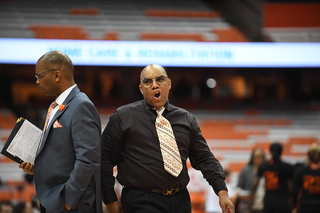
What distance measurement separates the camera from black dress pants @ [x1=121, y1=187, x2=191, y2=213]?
2.55 metres

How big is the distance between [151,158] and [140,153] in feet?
0.29

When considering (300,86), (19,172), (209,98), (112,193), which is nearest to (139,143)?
(112,193)

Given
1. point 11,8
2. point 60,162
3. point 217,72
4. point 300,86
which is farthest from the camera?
point 217,72

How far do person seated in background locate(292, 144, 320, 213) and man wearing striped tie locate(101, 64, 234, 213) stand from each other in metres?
2.64

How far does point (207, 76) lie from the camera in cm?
1706

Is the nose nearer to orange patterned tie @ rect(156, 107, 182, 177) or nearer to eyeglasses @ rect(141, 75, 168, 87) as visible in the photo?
eyeglasses @ rect(141, 75, 168, 87)

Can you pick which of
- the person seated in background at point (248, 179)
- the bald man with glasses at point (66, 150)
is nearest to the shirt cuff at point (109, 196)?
the bald man with glasses at point (66, 150)

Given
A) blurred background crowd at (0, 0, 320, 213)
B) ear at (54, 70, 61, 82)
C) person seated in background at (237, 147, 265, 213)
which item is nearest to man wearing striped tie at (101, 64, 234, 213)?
ear at (54, 70, 61, 82)

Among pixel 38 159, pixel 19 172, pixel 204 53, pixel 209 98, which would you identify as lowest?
pixel 19 172

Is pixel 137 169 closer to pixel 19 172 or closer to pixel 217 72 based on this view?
pixel 19 172

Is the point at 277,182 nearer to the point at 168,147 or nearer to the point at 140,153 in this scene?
the point at 168,147

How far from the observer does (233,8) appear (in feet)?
50.7

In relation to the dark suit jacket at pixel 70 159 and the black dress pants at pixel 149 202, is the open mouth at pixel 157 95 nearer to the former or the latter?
the dark suit jacket at pixel 70 159

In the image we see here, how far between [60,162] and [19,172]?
8993 millimetres
